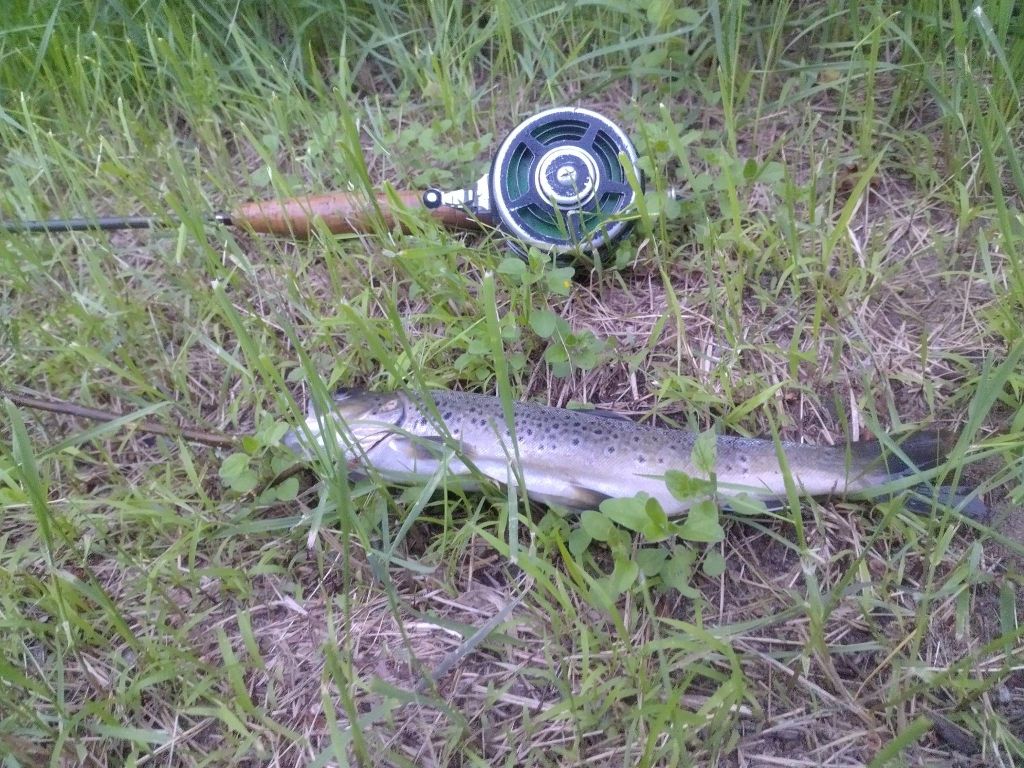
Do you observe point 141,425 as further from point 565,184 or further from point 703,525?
point 703,525

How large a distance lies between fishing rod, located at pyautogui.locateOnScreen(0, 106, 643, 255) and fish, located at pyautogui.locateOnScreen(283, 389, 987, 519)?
590mm

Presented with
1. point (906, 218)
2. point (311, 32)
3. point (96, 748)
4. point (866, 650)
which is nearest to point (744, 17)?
point (906, 218)

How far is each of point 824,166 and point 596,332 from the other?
3.16 ft

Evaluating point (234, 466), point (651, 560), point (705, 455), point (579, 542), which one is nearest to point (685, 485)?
point (705, 455)

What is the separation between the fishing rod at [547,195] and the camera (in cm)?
237

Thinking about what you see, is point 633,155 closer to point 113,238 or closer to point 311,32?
point 311,32

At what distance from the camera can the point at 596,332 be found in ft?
7.90

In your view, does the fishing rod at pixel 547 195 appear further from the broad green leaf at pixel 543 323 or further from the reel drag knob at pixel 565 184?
the broad green leaf at pixel 543 323

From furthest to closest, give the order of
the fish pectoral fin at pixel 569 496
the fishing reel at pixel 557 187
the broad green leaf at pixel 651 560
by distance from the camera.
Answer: the fishing reel at pixel 557 187
the fish pectoral fin at pixel 569 496
the broad green leaf at pixel 651 560

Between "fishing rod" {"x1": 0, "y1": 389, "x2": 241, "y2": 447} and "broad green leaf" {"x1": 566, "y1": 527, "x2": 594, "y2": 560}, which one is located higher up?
"fishing rod" {"x1": 0, "y1": 389, "x2": 241, "y2": 447}

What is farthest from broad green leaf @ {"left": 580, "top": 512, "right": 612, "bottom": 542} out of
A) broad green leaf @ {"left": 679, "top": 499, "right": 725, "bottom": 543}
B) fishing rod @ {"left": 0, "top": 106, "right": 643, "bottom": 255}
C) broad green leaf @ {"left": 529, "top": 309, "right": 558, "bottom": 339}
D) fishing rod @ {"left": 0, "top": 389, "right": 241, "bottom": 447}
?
fishing rod @ {"left": 0, "top": 389, "right": 241, "bottom": 447}

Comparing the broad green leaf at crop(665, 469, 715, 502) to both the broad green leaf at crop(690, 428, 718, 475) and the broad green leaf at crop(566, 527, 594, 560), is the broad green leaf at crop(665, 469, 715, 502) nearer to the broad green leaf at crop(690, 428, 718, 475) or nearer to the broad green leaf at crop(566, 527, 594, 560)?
the broad green leaf at crop(690, 428, 718, 475)

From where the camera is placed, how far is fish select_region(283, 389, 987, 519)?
1.90 meters

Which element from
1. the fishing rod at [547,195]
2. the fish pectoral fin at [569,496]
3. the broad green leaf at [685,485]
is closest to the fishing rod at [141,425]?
the fishing rod at [547,195]
